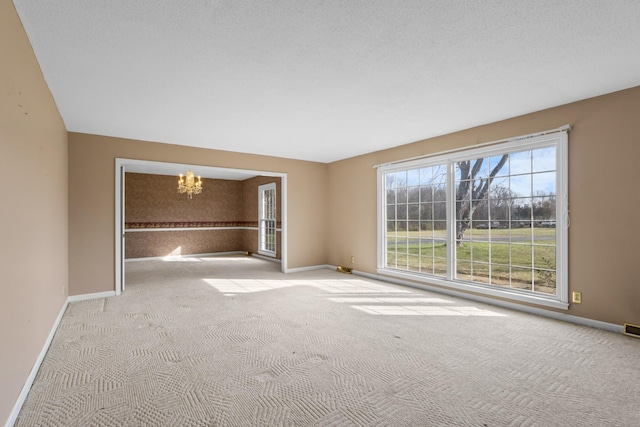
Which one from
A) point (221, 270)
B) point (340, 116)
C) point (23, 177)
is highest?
point (340, 116)

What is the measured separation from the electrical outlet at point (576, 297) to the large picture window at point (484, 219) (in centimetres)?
9

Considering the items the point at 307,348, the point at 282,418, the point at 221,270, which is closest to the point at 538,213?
the point at 307,348

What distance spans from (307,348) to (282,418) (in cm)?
97

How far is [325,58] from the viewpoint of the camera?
95.6 inches

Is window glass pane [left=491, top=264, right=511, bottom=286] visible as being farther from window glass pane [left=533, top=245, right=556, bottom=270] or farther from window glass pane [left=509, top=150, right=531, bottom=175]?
window glass pane [left=509, top=150, right=531, bottom=175]

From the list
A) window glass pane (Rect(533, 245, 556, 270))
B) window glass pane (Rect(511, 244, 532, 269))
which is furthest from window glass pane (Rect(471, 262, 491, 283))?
window glass pane (Rect(533, 245, 556, 270))

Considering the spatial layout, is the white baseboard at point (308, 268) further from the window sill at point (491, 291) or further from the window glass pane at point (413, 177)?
the window glass pane at point (413, 177)

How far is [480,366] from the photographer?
2.44 metres

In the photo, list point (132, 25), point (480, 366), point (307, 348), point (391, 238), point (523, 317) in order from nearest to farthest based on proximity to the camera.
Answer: point (132, 25), point (480, 366), point (307, 348), point (523, 317), point (391, 238)

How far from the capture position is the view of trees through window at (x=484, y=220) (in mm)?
3797

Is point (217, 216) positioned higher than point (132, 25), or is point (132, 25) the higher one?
point (132, 25)

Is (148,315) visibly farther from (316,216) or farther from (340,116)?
(316,216)

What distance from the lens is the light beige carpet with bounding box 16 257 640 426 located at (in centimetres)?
185

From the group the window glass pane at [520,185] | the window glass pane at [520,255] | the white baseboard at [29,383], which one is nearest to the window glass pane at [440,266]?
the window glass pane at [520,255]
